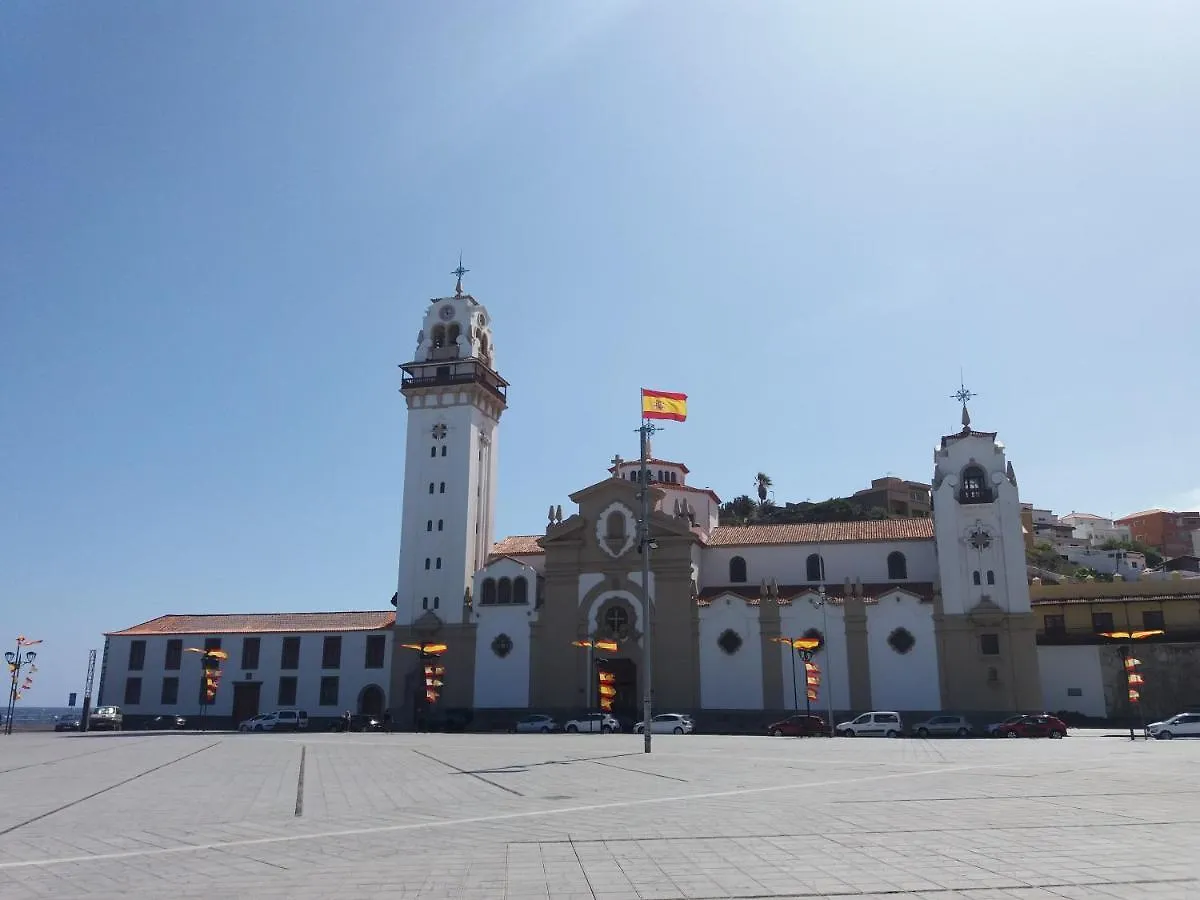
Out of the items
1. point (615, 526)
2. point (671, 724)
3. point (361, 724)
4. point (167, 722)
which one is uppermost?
point (615, 526)

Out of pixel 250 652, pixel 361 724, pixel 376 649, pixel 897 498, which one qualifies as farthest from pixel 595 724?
pixel 897 498

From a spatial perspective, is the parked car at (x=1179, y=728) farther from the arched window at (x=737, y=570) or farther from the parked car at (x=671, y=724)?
the arched window at (x=737, y=570)

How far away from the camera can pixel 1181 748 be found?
101ft

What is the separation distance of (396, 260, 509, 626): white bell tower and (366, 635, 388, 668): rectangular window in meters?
2.37

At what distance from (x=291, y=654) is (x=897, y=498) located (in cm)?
8431

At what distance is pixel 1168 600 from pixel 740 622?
2683cm

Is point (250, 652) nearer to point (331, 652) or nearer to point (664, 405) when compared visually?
point (331, 652)

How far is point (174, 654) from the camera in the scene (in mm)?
67188

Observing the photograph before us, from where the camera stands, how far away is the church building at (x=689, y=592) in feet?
179

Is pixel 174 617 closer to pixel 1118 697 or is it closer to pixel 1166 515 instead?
pixel 1118 697

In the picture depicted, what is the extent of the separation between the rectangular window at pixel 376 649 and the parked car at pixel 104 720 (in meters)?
17.8

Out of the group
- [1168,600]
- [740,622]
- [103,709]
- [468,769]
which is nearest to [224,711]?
[103,709]

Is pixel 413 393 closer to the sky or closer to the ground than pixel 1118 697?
closer to the sky

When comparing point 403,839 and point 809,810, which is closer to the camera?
point 403,839
